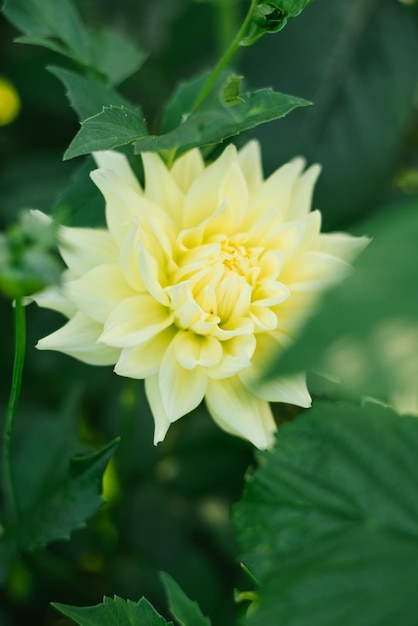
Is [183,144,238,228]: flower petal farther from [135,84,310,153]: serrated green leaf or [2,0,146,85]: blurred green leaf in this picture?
[2,0,146,85]: blurred green leaf

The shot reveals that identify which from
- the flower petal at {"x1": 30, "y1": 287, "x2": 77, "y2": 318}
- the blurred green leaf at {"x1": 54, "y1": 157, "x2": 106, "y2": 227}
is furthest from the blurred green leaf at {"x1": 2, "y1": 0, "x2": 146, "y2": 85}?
the flower petal at {"x1": 30, "y1": 287, "x2": 77, "y2": 318}

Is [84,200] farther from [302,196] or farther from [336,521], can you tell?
[336,521]

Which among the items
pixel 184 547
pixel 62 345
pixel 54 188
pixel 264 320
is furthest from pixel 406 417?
pixel 54 188

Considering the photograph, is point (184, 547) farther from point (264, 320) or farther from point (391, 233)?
point (391, 233)

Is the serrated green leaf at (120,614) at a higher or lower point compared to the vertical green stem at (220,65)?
lower

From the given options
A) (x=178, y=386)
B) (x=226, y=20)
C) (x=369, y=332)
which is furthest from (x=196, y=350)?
(x=226, y=20)

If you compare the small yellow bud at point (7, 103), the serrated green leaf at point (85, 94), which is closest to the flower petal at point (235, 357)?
the serrated green leaf at point (85, 94)

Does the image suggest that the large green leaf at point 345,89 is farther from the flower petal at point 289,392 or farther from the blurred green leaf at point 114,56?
the flower petal at point 289,392
